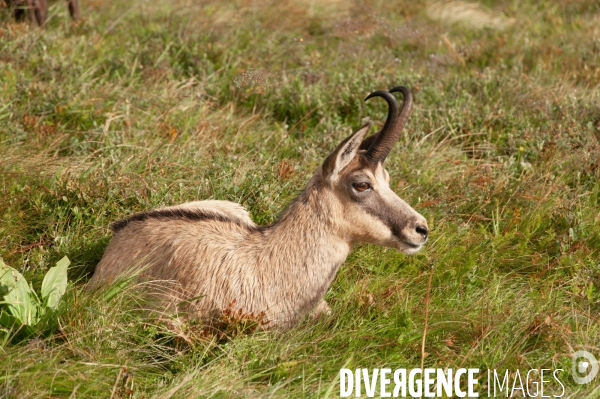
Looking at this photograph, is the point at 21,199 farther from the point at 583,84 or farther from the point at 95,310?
the point at 583,84

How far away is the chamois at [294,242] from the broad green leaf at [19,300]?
1.87 ft

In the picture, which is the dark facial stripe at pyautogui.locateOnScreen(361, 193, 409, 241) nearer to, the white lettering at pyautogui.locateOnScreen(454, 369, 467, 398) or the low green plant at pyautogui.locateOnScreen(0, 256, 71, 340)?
the white lettering at pyautogui.locateOnScreen(454, 369, 467, 398)

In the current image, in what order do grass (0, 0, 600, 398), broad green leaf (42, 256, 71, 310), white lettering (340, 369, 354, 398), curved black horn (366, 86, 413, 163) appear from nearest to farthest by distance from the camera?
white lettering (340, 369, 354, 398)
grass (0, 0, 600, 398)
broad green leaf (42, 256, 71, 310)
curved black horn (366, 86, 413, 163)

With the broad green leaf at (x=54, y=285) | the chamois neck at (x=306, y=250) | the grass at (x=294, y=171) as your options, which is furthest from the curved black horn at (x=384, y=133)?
the broad green leaf at (x=54, y=285)

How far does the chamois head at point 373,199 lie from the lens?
17.2 ft

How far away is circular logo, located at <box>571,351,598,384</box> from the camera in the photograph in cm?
472

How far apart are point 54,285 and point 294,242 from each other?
1.64m

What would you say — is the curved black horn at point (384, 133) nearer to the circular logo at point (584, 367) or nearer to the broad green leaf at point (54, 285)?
the circular logo at point (584, 367)

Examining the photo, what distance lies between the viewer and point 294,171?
269 inches

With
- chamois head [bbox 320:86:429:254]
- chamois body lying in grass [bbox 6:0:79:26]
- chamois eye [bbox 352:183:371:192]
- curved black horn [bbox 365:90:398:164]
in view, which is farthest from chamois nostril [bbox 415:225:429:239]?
chamois body lying in grass [bbox 6:0:79:26]

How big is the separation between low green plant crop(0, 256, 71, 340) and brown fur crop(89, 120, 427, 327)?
0.39m

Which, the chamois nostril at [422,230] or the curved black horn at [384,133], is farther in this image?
the chamois nostril at [422,230]

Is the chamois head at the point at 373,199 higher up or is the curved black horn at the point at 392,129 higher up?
the curved black horn at the point at 392,129

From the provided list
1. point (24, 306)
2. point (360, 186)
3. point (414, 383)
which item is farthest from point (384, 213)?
point (24, 306)
